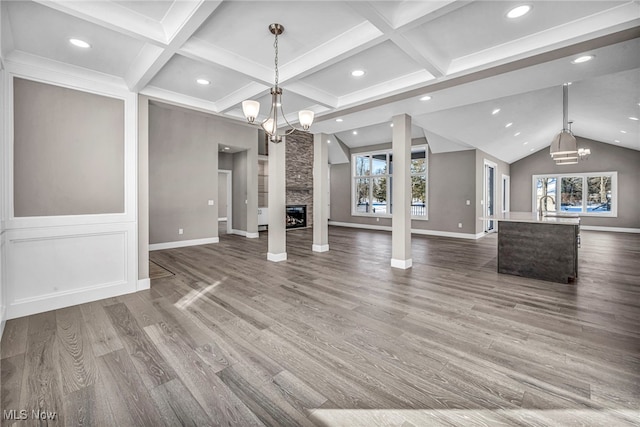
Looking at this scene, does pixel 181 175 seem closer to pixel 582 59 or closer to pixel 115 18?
pixel 115 18

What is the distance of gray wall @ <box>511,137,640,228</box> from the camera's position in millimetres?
9609

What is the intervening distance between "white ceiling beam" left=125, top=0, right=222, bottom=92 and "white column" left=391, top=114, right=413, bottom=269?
3401mm

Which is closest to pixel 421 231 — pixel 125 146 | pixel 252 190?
pixel 252 190

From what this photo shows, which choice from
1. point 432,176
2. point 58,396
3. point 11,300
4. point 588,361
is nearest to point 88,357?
point 58,396

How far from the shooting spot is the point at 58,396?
1.79 m

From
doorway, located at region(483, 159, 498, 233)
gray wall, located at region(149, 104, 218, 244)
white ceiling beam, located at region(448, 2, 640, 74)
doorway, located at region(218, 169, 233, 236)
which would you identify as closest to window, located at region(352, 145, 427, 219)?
doorway, located at region(483, 159, 498, 233)

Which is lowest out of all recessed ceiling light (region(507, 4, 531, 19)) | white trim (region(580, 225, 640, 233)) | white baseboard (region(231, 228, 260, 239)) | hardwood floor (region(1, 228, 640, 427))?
hardwood floor (region(1, 228, 640, 427))

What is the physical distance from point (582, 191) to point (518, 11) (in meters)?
11.4

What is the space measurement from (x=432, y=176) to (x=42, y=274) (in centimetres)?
927

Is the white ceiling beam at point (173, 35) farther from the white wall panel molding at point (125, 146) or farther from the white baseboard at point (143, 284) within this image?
the white baseboard at point (143, 284)

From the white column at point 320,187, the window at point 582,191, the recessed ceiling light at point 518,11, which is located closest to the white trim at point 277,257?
the white column at point 320,187

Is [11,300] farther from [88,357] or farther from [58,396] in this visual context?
[58,396]

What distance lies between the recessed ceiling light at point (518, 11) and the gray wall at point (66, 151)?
4.20 m

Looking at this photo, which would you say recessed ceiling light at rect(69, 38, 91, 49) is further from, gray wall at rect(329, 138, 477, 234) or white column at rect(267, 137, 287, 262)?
gray wall at rect(329, 138, 477, 234)
